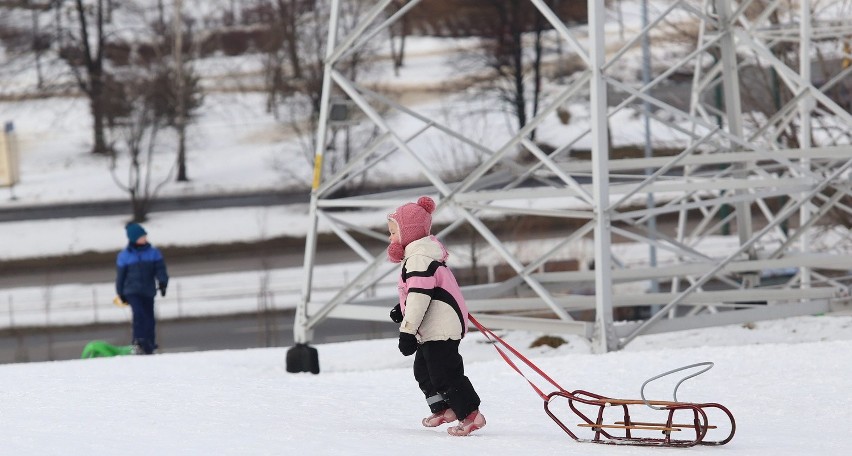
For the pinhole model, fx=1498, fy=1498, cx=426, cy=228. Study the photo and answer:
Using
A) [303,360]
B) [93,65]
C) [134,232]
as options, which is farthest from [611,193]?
[93,65]

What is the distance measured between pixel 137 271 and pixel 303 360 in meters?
2.66

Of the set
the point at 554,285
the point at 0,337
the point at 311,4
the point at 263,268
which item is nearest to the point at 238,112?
the point at 311,4

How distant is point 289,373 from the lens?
46.0 feet

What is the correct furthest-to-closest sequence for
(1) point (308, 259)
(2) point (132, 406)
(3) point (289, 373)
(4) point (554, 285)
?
(4) point (554, 285) < (1) point (308, 259) < (3) point (289, 373) < (2) point (132, 406)

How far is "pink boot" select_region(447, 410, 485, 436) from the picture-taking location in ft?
26.4

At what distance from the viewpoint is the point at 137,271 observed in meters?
15.9

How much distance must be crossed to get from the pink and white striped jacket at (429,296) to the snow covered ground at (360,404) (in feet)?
1.89

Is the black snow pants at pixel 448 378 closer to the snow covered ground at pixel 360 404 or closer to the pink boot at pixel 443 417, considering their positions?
the pink boot at pixel 443 417

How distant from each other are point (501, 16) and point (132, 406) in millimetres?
42076

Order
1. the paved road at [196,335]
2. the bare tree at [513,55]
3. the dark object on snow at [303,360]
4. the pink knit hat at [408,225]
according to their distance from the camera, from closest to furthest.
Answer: the pink knit hat at [408,225] → the dark object on snow at [303,360] → the paved road at [196,335] → the bare tree at [513,55]

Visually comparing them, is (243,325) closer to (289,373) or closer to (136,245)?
(136,245)

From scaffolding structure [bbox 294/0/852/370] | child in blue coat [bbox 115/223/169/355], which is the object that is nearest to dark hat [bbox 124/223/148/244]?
child in blue coat [bbox 115/223/169/355]

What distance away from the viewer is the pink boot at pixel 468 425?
8055mm

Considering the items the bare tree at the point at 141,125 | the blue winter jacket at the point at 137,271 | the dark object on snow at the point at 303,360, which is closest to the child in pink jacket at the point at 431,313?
the dark object on snow at the point at 303,360
